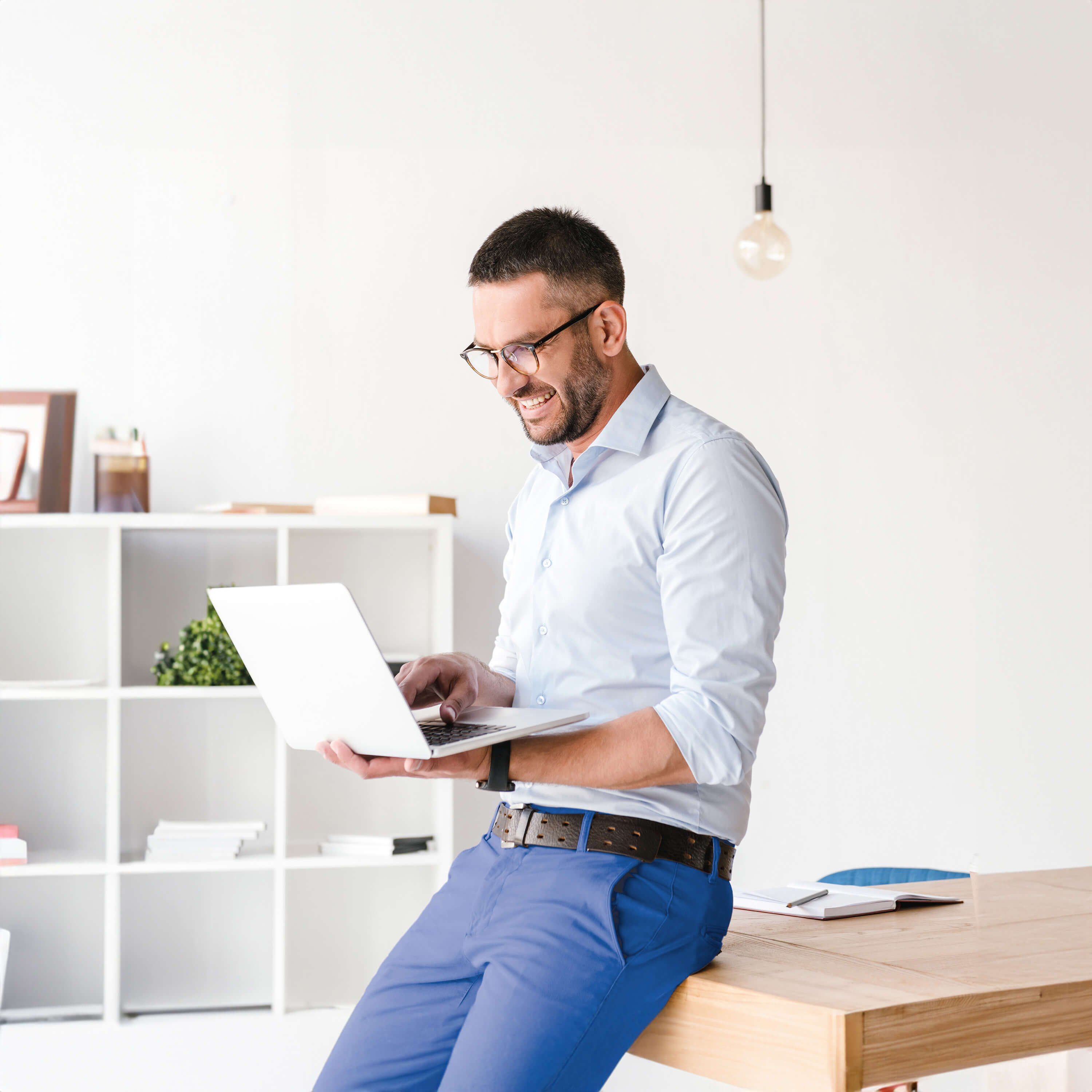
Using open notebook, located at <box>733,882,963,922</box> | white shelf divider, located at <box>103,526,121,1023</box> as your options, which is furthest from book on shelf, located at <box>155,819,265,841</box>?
open notebook, located at <box>733,882,963,922</box>

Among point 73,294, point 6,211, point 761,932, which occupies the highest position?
point 6,211

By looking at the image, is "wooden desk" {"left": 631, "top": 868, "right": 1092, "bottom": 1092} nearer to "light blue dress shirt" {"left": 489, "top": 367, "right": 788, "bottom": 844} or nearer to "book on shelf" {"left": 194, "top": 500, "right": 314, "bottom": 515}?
"light blue dress shirt" {"left": 489, "top": 367, "right": 788, "bottom": 844}

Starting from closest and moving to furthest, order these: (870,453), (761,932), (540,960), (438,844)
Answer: (540,960)
(761,932)
(438,844)
(870,453)

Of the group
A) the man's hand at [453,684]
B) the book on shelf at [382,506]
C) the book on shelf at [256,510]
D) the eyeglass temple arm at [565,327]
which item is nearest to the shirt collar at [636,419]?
the eyeglass temple arm at [565,327]

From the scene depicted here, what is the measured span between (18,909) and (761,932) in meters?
2.36

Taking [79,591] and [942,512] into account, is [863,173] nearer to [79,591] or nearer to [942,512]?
[942,512]

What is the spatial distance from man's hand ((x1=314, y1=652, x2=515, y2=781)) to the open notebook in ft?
1.66

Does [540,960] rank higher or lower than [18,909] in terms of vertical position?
higher

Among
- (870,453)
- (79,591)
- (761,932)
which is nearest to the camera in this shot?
(761,932)

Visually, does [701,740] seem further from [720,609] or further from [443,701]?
[443,701]

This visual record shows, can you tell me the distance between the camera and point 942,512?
149 inches

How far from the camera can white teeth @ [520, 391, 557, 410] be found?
1.69m

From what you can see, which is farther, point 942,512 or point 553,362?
point 942,512

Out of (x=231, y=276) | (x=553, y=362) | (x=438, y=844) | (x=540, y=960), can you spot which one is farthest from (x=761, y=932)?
(x=231, y=276)
